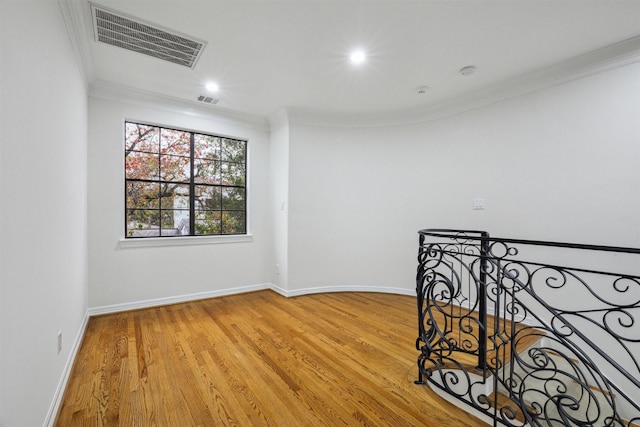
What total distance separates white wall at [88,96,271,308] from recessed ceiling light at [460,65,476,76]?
291 cm

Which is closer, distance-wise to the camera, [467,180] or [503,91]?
[503,91]

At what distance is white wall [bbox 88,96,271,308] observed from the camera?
346cm

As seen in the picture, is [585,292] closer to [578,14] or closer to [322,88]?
[578,14]

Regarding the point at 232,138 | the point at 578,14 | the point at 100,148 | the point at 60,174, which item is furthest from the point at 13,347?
the point at 578,14

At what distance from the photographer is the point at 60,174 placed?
6.68ft

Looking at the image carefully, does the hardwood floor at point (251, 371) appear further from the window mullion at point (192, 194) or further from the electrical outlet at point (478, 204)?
the electrical outlet at point (478, 204)

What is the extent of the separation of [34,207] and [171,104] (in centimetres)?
281

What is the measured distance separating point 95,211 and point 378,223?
3741mm

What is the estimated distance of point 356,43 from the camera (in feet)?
8.68

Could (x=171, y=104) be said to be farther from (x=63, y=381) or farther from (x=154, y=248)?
(x=63, y=381)

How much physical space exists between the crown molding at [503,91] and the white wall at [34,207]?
2.74 metres

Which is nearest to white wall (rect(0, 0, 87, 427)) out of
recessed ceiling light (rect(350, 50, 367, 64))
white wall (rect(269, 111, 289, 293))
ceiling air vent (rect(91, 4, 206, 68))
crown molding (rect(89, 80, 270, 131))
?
ceiling air vent (rect(91, 4, 206, 68))

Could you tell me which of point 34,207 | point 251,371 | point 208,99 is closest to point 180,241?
point 208,99

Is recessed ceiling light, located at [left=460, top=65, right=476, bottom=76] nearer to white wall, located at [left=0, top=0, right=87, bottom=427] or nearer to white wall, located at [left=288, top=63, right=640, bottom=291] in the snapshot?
white wall, located at [left=288, top=63, right=640, bottom=291]
